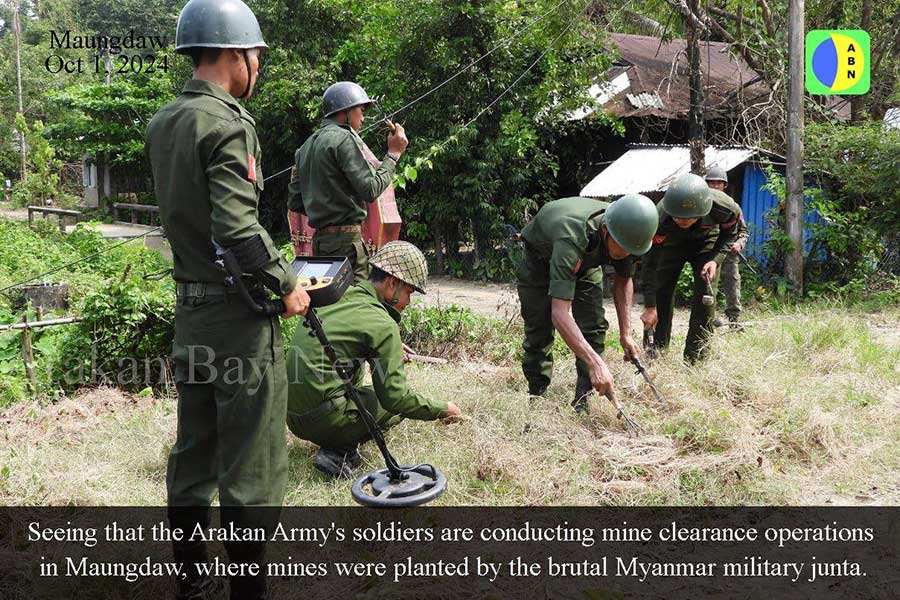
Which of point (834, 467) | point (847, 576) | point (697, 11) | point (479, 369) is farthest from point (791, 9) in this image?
point (847, 576)

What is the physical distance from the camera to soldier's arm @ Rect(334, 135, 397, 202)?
487 cm

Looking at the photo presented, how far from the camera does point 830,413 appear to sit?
4.73m

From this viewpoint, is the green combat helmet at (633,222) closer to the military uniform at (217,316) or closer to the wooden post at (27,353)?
the military uniform at (217,316)

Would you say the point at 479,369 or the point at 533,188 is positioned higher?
the point at 533,188

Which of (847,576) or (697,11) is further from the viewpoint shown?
(697,11)

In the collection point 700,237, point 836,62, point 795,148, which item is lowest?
point 700,237

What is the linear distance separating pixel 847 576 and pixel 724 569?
46 centimetres

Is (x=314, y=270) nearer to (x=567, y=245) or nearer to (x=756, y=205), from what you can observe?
(x=567, y=245)

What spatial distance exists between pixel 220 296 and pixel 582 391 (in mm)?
2836

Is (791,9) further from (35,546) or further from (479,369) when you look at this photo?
(35,546)

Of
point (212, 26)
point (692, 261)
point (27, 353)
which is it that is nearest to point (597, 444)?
point (692, 261)

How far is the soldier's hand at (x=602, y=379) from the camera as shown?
167 inches

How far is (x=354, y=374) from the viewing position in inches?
161

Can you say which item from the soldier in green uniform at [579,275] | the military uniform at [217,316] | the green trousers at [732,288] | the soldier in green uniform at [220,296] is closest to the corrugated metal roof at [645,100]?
the green trousers at [732,288]
